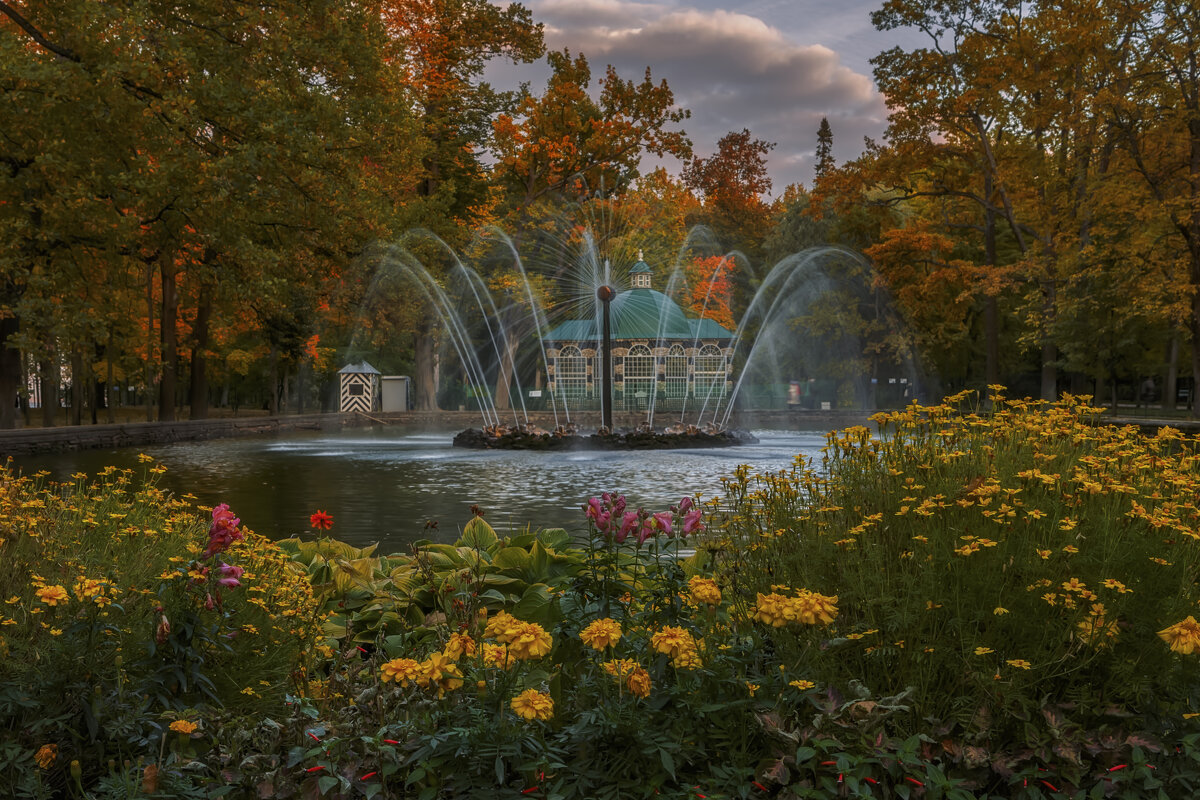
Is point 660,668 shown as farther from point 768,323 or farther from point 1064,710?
point 768,323

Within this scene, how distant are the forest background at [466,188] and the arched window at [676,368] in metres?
4.82

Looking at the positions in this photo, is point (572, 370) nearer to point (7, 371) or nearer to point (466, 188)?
point (466, 188)

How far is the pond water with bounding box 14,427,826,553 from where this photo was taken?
1184 cm

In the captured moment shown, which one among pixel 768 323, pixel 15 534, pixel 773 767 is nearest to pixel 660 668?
pixel 773 767

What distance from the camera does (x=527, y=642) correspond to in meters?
2.76

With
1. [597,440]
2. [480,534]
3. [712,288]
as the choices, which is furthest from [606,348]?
[712,288]

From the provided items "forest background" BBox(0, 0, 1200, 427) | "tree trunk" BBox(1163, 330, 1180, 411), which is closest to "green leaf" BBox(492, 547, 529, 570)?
"forest background" BBox(0, 0, 1200, 427)

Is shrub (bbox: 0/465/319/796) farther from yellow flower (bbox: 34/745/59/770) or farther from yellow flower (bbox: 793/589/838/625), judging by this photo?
yellow flower (bbox: 793/589/838/625)

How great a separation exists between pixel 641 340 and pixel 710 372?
4.64 meters

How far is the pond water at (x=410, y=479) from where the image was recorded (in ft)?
38.9

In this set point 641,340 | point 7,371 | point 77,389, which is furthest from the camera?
point 641,340

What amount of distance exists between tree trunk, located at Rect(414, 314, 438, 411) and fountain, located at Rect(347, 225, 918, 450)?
907mm

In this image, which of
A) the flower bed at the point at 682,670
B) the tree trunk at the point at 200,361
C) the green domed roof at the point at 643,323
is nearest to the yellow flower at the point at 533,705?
the flower bed at the point at 682,670

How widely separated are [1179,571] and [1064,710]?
989 millimetres
